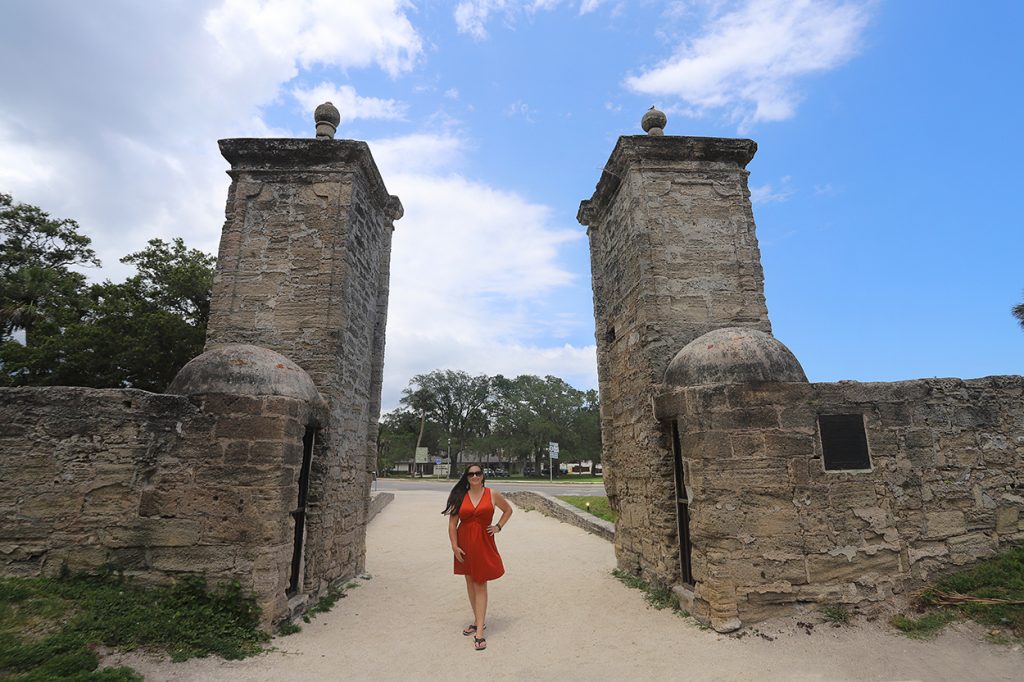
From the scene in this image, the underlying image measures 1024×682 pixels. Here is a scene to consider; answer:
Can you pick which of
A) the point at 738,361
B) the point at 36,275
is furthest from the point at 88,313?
the point at 738,361

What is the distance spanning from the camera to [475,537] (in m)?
4.52

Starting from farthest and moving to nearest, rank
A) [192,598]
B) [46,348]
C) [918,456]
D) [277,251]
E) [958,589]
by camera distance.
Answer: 1. [46,348]
2. [277,251]
3. [918,456]
4. [958,589]
5. [192,598]

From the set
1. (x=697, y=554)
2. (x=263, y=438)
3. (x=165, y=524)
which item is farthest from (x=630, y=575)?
(x=165, y=524)

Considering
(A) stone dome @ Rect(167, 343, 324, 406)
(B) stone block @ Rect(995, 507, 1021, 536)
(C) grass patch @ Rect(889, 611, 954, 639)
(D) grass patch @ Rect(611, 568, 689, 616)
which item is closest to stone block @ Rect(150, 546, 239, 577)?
(A) stone dome @ Rect(167, 343, 324, 406)

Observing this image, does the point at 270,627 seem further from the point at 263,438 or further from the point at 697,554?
the point at 697,554

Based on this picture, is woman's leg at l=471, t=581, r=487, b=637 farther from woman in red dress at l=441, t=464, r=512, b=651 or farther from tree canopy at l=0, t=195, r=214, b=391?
tree canopy at l=0, t=195, r=214, b=391

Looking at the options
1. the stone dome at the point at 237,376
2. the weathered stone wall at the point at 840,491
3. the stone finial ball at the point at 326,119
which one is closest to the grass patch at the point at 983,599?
the weathered stone wall at the point at 840,491

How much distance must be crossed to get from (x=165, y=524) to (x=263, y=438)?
102 centimetres

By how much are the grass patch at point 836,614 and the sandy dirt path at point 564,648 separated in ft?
0.24

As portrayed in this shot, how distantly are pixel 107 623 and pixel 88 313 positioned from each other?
16.1 m

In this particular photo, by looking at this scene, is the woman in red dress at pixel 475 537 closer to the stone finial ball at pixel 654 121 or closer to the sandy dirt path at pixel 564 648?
the sandy dirt path at pixel 564 648

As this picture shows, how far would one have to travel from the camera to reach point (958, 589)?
4.38m

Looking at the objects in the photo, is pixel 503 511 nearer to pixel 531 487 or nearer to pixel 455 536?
pixel 455 536

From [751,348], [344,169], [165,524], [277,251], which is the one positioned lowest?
[165,524]
